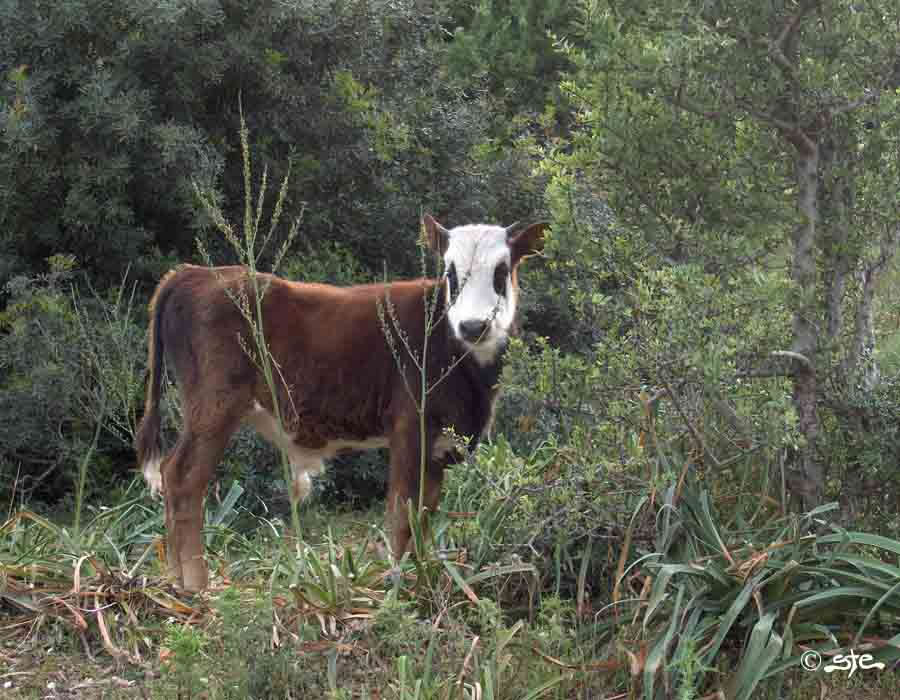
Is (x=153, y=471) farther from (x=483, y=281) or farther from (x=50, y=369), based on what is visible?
(x=50, y=369)

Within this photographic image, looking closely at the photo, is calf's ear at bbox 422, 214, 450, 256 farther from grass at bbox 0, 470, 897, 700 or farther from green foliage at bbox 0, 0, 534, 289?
green foliage at bbox 0, 0, 534, 289

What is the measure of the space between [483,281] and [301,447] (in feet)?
4.05

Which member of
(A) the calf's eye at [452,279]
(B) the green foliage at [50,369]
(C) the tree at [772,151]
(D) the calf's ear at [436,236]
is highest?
(C) the tree at [772,151]

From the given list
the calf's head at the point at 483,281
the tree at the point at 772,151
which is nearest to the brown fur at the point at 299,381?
the calf's head at the point at 483,281

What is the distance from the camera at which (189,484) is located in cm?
582

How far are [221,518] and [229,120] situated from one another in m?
3.34

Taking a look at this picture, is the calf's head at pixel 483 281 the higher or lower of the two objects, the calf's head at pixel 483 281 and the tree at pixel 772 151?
the lower

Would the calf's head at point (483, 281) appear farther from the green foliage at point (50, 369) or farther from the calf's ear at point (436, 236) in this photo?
the green foliage at point (50, 369)

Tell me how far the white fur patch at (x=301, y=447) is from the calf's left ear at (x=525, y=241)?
1089 mm

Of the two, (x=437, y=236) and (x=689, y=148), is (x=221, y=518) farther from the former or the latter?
(x=689, y=148)

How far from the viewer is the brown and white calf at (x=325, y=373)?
575 centimetres

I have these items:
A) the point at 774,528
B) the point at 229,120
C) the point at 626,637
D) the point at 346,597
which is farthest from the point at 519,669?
the point at 229,120

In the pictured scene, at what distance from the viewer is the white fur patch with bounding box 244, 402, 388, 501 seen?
19.7 ft

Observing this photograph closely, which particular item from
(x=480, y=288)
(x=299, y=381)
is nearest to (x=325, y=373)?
(x=299, y=381)
